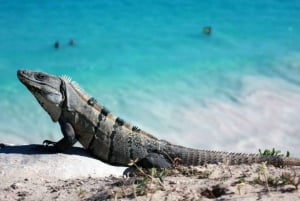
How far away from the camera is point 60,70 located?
1555 centimetres

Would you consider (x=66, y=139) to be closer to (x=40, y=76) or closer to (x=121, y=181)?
(x=40, y=76)

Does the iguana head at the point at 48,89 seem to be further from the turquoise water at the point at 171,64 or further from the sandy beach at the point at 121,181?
the turquoise water at the point at 171,64

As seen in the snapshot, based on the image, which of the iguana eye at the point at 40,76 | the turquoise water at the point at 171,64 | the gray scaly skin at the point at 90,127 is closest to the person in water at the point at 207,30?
the turquoise water at the point at 171,64

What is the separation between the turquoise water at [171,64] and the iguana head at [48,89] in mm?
4313

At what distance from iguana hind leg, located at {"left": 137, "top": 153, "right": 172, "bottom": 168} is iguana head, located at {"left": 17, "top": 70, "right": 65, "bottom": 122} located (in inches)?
41.9

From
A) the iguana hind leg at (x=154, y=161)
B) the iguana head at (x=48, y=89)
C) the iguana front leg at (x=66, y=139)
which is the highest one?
the iguana head at (x=48, y=89)

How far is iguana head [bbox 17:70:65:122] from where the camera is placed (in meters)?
6.62

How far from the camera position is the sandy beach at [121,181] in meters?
4.45

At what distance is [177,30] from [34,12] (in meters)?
5.24

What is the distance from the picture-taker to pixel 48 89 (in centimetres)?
662

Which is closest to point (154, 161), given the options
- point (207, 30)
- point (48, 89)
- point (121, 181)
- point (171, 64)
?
point (48, 89)

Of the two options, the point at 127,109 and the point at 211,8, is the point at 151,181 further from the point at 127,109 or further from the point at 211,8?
the point at 211,8

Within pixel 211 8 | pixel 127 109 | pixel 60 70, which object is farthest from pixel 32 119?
pixel 211 8

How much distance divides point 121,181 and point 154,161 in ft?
4.93
